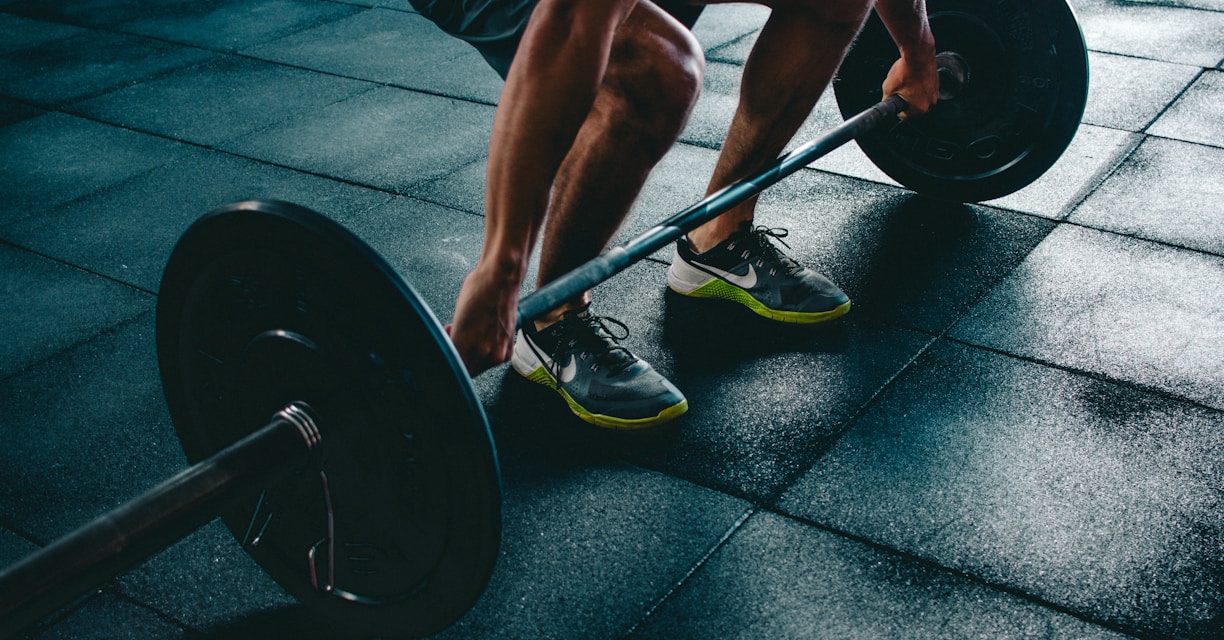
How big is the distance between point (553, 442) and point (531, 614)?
42 centimetres

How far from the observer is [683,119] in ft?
5.55

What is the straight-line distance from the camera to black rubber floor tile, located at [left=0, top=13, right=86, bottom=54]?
4484 mm

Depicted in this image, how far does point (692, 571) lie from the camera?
58.9 inches

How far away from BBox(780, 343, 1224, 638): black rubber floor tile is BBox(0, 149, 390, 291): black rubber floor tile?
→ 164 centimetres

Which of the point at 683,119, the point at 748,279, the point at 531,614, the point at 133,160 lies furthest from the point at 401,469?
the point at 133,160

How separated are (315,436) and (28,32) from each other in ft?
14.6

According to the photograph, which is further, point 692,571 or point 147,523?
point 692,571

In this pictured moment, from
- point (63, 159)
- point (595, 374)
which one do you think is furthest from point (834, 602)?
point (63, 159)

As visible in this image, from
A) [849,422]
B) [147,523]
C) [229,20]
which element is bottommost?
[229,20]

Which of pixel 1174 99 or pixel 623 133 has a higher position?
pixel 623 133

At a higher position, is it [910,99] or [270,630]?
[910,99]

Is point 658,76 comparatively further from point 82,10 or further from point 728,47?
point 82,10

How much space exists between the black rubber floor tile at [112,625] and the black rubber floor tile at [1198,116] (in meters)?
2.78

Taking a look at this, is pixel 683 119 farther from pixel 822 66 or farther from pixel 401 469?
pixel 401 469
